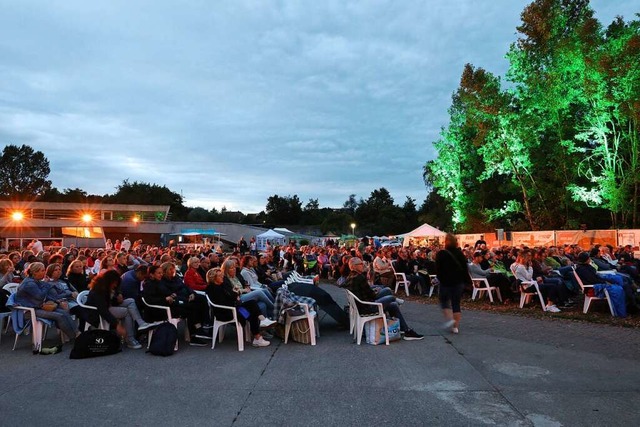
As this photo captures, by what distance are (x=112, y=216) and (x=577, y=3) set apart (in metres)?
51.6

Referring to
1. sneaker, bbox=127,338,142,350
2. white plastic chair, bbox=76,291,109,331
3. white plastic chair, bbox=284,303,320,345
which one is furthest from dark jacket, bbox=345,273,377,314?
white plastic chair, bbox=76,291,109,331

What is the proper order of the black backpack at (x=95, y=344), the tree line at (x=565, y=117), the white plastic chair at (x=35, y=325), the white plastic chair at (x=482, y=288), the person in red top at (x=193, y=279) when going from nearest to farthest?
the black backpack at (x=95, y=344), the white plastic chair at (x=35, y=325), the person in red top at (x=193, y=279), the white plastic chair at (x=482, y=288), the tree line at (x=565, y=117)

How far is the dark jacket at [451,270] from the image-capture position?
22.4ft

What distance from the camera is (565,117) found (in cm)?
2486

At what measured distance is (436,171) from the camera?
33688 millimetres

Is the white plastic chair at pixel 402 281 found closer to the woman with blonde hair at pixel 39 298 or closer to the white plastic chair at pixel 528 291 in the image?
the white plastic chair at pixel 528 291

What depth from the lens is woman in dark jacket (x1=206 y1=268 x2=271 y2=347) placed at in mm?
6219

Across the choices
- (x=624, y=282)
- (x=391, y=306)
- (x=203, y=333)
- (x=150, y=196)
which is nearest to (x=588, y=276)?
(x=624, y=282)

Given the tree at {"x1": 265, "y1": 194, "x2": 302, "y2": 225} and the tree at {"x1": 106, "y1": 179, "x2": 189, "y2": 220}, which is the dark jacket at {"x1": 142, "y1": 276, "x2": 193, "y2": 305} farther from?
the tree at {"x1": 265, "y1": 194, "x2": 302, "y2": 225}

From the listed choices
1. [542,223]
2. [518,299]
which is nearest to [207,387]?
[518,299]

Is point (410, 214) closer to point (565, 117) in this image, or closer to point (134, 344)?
point (565, 117)

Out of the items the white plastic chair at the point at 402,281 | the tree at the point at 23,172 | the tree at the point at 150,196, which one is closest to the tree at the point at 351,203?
the tree at the point at 150,196

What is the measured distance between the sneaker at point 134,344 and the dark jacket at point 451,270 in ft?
15.0

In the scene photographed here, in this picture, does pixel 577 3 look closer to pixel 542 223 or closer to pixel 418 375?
pixel 542 223
